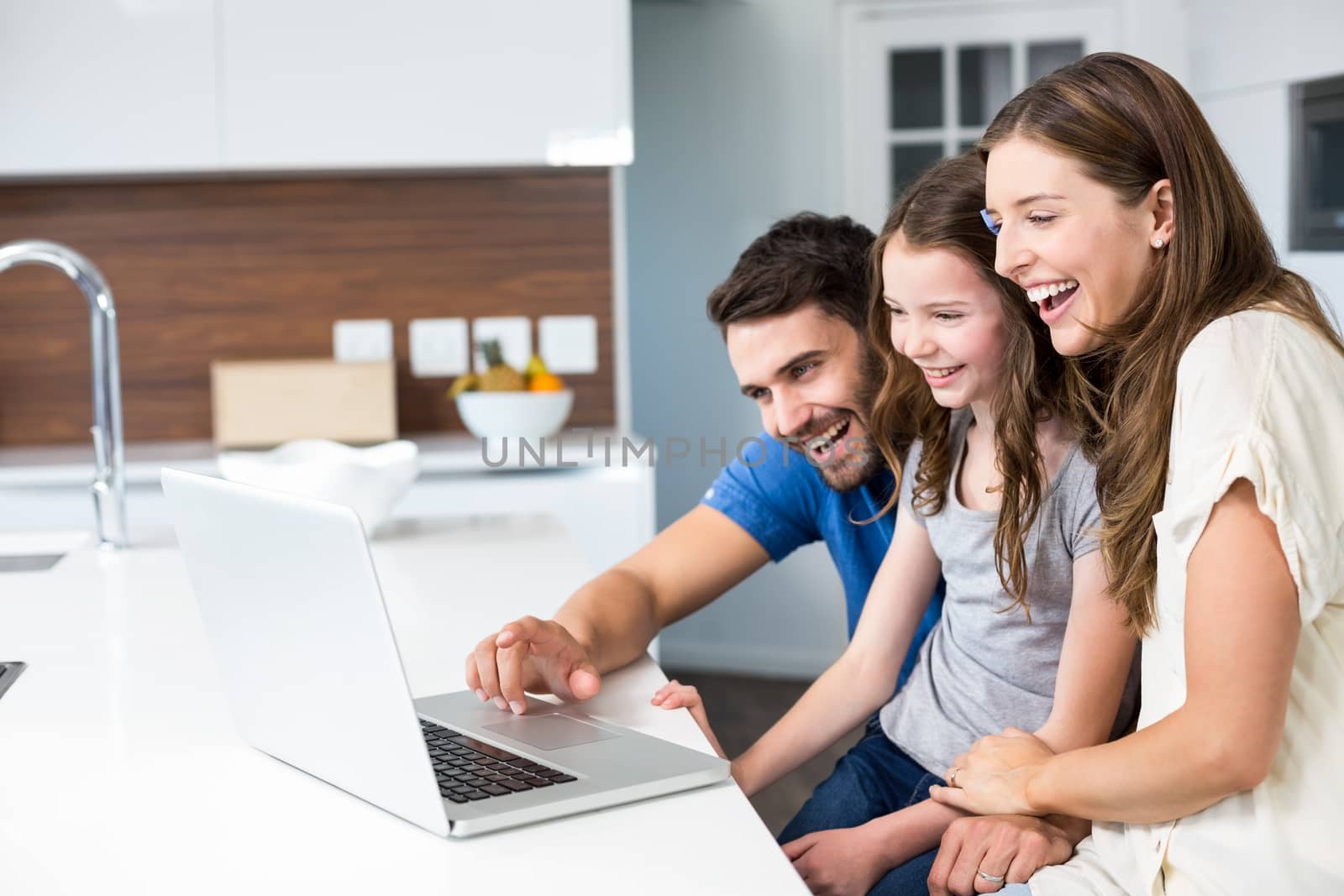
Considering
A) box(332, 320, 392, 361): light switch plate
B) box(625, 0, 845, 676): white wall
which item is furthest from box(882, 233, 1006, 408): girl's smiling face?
box(625, 0, 845, 676): white wall

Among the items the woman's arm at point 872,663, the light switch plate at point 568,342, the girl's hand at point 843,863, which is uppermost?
the light switch plate at point 568,342

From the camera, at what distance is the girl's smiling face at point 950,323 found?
52.0 inches

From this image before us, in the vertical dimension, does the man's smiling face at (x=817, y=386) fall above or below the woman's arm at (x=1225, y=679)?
above

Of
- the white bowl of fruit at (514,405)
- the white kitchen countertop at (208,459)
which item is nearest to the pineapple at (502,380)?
the white bowl of fruit at (514,405)

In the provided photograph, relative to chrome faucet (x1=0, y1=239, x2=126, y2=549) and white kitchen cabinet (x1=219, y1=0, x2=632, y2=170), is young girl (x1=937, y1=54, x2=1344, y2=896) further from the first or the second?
white kitchen cabinet (x1=219, y1=0, x2=632, y2=170)

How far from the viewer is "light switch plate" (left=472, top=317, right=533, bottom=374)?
3375 millimetres

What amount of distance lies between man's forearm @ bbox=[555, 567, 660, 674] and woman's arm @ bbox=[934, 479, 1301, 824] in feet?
1.65

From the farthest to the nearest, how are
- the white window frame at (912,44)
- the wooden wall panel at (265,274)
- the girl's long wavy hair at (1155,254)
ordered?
the white window frame at (912,44) < the wooden wall panel at (265,274) < the girl's long wavy hair at (1155,254)

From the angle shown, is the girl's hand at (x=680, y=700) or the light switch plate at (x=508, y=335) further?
the light switch plate at (x=508, y=335)

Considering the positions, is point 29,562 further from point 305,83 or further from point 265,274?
point 265,274

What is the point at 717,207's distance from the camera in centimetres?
368

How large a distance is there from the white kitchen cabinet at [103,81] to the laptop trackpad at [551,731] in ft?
7.33

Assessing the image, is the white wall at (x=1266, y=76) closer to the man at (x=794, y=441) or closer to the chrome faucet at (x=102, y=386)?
the man at (x=794, y=441)

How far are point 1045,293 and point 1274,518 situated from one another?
311mm
